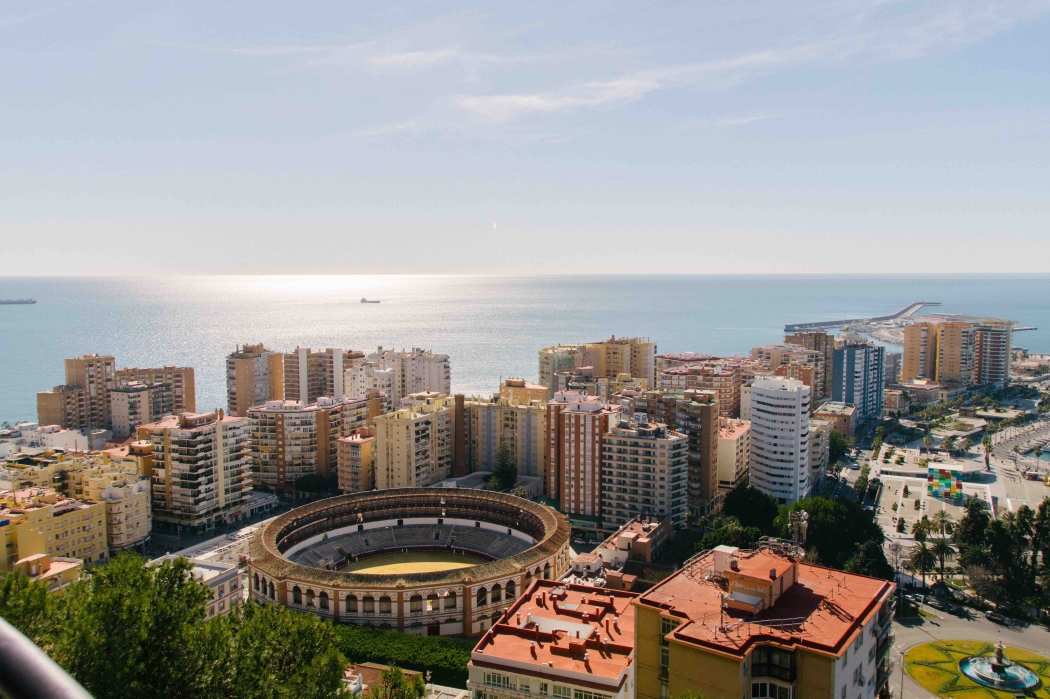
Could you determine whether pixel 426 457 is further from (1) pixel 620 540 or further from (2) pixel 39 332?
(2) pixel 39 332

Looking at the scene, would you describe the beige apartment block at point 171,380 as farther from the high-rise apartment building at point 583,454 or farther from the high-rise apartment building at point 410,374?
the high-rise apartment building at point 583,454

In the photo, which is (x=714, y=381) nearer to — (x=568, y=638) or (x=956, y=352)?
(x=956, y=352)

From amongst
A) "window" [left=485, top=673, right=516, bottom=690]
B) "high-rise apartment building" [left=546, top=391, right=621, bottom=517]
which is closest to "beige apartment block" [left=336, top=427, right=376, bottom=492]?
"high-rise apartment building" [left=546, top=391, right=621, bottom=517]

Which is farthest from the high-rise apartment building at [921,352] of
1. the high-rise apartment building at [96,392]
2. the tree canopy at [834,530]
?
the high-rise apartment building at [96,392]

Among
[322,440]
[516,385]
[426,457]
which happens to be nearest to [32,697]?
[426,457]

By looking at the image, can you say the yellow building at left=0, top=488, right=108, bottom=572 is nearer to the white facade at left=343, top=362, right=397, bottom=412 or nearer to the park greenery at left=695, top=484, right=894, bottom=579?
the white facade at left=343, top=362, right=397, bottom=412

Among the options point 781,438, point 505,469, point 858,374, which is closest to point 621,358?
point 858,374
